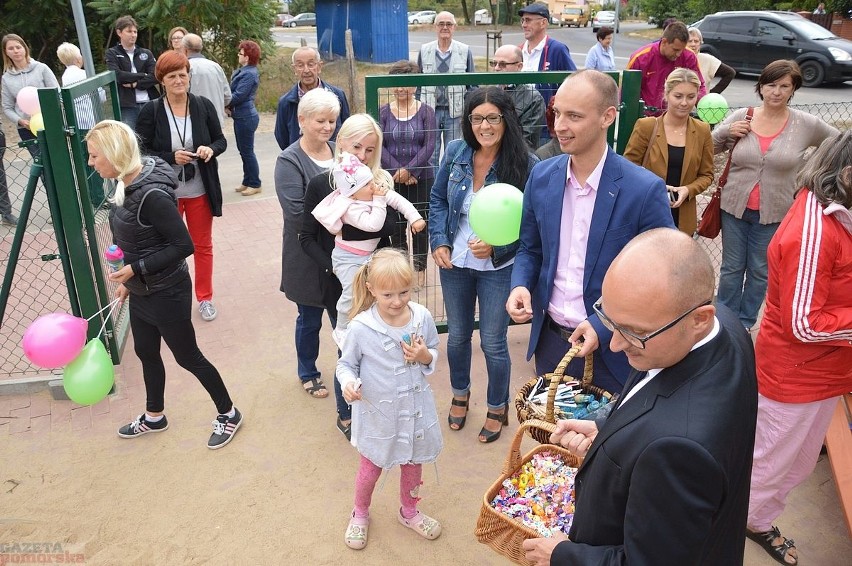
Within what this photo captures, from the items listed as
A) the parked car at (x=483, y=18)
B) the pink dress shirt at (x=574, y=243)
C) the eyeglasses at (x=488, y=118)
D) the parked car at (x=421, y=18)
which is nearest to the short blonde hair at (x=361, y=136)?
the eyeglasses at (x=488, y=118)

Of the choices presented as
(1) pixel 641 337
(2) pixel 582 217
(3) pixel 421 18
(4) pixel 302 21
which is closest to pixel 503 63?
(2) pixel 582 217

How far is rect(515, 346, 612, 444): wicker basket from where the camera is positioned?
8.28 ft

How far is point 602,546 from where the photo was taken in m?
1.79

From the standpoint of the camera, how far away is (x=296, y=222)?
4.30 metres

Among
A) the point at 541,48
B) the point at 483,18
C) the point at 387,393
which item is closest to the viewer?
the point at 387,393

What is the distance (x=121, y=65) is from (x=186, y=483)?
7112mm

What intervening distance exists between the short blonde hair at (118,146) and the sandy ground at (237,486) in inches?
63.3

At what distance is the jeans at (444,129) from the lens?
5000 millimetres

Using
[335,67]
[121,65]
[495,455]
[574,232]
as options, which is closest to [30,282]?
[121,65]

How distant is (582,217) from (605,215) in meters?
0.12

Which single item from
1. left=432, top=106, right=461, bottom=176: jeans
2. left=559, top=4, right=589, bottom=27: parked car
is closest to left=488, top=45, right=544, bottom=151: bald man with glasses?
left=432, top=106, right=461, bottom=176: jeans

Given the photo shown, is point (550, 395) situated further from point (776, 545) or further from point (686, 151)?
point (686, 151)

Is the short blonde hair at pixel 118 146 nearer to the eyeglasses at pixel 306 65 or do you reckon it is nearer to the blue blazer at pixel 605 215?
the blue blazer at pixel 605 215

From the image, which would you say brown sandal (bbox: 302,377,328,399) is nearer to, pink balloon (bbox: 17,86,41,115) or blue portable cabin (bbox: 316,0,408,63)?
pink balloon (bbox: 17,86,41,115)
